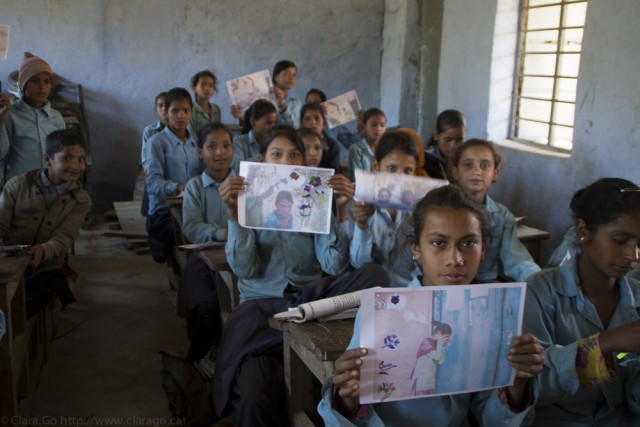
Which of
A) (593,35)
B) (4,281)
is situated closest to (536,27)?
(593,35)

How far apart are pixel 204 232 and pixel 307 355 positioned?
1710 mm

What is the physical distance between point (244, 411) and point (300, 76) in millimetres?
6183

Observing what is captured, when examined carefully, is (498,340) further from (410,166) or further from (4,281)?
(4,281)

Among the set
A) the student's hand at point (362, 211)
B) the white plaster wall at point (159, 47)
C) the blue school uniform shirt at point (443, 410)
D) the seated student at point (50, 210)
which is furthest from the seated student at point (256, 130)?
the blue school uniform shirt at point (443, 410)

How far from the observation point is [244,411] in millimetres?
2252

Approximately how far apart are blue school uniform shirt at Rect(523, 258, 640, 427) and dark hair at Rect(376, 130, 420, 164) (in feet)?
4.35

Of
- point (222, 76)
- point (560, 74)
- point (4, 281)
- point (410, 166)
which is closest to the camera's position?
point (4, 281)

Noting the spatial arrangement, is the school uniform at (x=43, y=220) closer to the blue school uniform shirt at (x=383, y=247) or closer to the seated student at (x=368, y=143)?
the blue school uniform shirt at (x=383, y=247)

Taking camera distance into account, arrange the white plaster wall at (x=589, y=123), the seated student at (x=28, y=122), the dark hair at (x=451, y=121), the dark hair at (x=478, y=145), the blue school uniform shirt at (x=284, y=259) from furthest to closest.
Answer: the dark hair at (x=451, y=121) < the seated student at (x=28, y=122) < the white plaster wall at (x=589, y=123) < the dark hair at (x=478, y=145) < the blue school uniform shirt at (x=284, y=259)

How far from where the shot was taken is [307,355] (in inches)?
79.0

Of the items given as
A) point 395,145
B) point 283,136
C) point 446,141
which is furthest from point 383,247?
point 446,141

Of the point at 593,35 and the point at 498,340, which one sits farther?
the point at 593,35

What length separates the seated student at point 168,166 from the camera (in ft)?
15.1

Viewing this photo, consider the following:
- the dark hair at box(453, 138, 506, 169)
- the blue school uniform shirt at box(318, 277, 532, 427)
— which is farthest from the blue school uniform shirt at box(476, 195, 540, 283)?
the blue school uniform shirt at box(318, 277, 532, 427)
